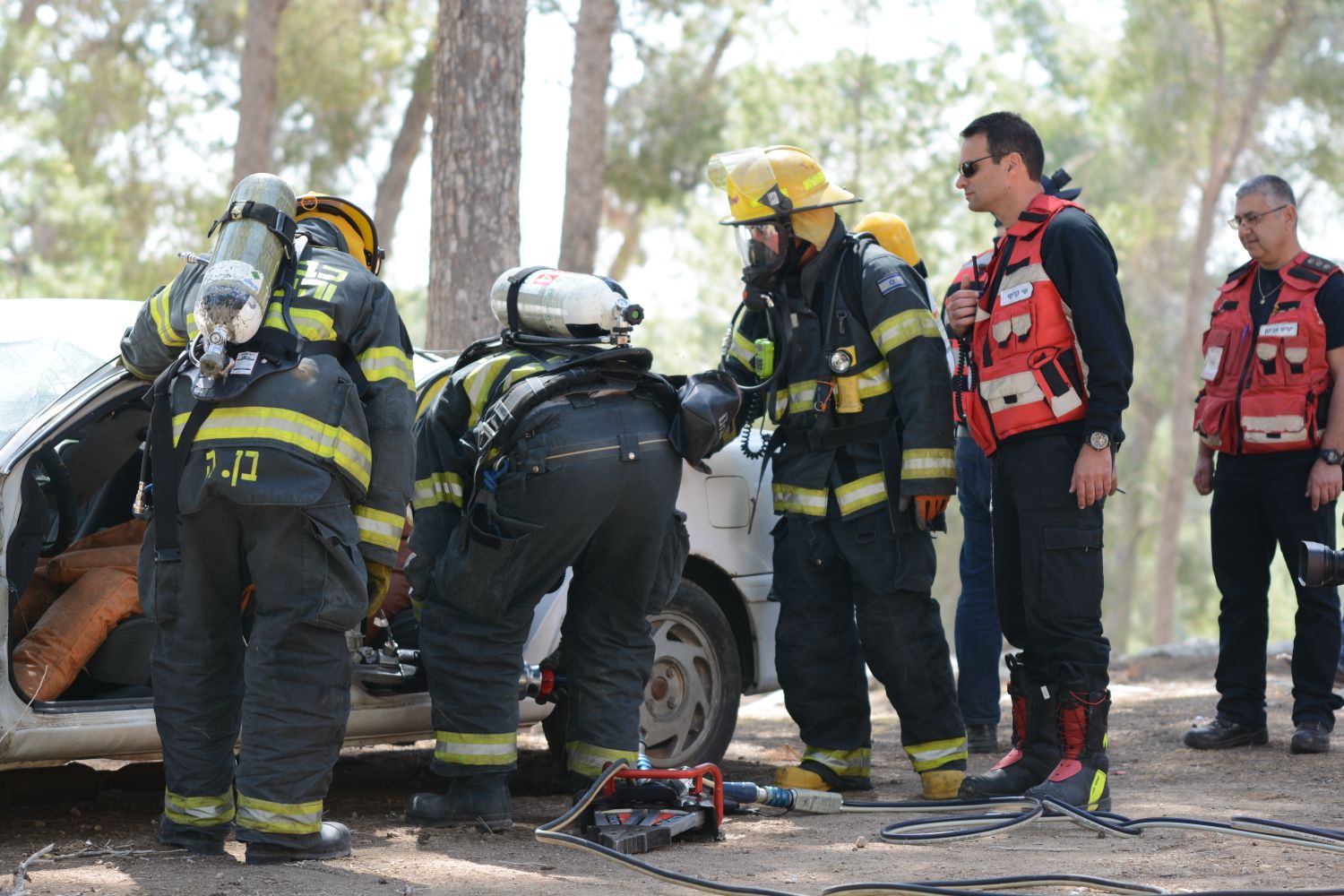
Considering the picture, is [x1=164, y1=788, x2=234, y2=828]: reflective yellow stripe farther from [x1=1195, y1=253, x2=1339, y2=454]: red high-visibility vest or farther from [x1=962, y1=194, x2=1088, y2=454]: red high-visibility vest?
[x1=1195, y1=253, x2=1339, y2=454]: red high-visibility vest

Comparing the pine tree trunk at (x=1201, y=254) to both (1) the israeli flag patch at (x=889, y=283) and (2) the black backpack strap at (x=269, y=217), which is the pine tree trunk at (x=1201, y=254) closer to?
(1) the israeli flag patch at (x=889, y=283)

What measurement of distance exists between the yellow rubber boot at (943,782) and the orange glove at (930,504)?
0.85 meters

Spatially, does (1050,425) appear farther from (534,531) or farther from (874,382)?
(534,531)

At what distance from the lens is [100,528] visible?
5168 mm

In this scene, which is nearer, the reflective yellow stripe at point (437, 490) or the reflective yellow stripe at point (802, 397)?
the reflective yellow stripe at point (437, 490)

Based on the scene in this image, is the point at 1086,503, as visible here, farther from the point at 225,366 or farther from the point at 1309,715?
the point at 225,366

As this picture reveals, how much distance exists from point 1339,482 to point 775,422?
2.19 meters

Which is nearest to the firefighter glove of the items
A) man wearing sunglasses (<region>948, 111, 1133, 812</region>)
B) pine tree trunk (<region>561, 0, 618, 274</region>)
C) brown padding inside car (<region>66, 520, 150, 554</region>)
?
brown padding inside car (<region>66, 520, 150, 554</region>)

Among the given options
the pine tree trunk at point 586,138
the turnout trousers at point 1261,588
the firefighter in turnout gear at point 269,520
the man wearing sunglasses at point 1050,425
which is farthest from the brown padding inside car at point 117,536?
the pine tree trunk at point 586,138

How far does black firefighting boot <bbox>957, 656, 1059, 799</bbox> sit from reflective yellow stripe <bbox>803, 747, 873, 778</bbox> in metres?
0.39

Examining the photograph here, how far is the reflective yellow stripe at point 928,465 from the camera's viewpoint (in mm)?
4840

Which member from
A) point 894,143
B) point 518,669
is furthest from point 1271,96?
point 518,669

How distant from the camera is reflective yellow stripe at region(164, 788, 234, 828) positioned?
406 cm

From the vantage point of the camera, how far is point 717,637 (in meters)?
5.43
